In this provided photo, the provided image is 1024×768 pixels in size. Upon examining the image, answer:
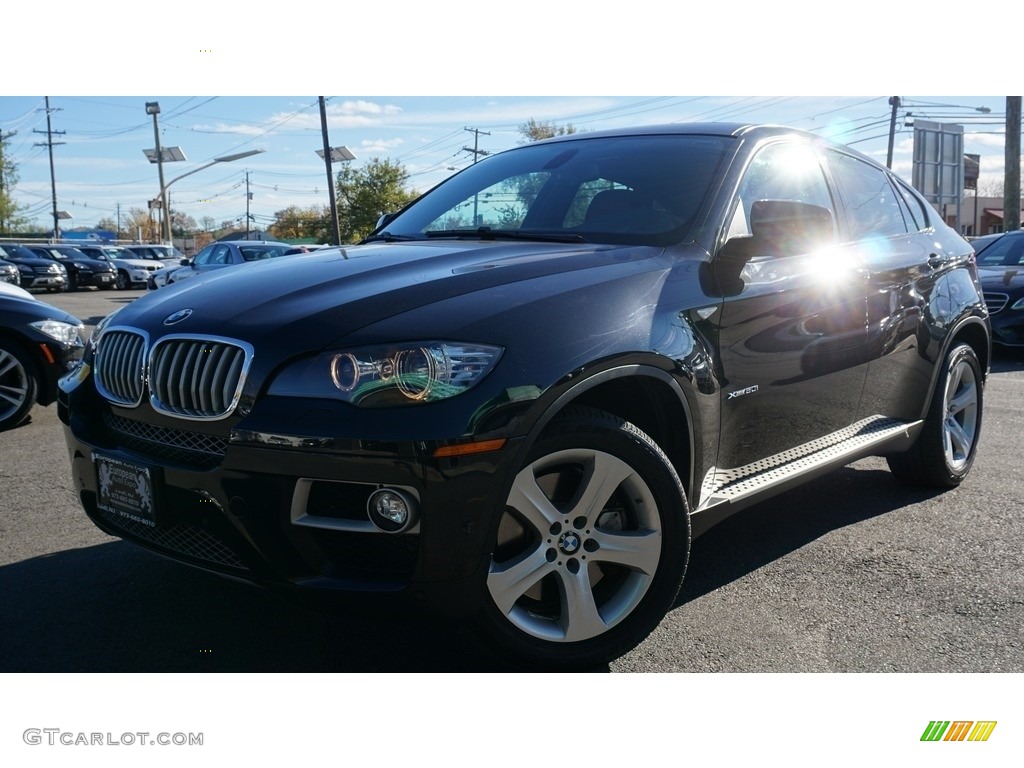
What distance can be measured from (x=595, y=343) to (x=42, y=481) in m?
3.78

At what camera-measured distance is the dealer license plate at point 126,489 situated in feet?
9.16

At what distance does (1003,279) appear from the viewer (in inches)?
449

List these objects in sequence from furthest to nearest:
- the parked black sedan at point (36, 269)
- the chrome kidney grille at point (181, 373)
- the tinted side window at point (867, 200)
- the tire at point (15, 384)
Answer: the parked black sedan at point (36, 269) → the tire at point (15, 384) → the tinted side window at point (867, 200) → the chrome kidney grille at point (181, 373)

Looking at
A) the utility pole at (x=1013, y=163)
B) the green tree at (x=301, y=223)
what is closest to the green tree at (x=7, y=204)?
the green tree at (x=301, y=223)

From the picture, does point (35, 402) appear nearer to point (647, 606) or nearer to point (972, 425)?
point (647, 606)

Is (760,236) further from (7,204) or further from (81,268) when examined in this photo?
(7,204)

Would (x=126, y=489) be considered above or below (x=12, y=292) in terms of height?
below

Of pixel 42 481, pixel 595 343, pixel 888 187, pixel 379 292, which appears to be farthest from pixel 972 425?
pixel 42 481

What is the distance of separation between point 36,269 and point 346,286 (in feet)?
107

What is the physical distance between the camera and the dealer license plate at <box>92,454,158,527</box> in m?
2.79

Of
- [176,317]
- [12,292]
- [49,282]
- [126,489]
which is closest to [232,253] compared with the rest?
[12,292]

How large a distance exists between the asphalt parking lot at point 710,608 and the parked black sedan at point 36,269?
29.9 metres

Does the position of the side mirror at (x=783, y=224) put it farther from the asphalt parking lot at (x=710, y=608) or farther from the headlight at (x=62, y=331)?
the headlight at (x=62, y=331)
